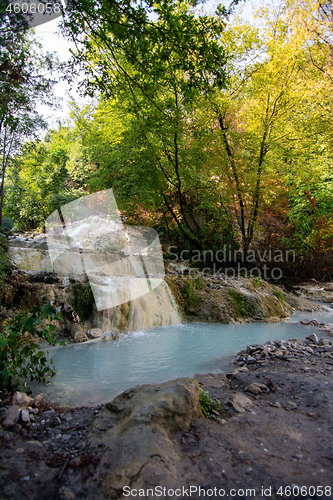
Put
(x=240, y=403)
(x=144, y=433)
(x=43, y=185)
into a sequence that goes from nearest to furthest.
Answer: (x=144, y=433)
(x=240, y=403)
(x=43, y=185)

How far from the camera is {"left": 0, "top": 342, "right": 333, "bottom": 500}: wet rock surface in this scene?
162 cm

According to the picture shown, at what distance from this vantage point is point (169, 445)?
1880 millimetres

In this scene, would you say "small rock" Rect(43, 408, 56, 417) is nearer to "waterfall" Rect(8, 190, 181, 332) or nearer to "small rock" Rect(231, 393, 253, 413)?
"small rock" Rect(231, 393, 253, 413)

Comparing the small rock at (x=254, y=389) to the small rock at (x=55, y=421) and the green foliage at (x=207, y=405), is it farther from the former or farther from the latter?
the small rock at (x=55, y=421)

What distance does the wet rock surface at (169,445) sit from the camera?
5.33 ft

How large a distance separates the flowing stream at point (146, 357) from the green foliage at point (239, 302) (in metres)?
0.64

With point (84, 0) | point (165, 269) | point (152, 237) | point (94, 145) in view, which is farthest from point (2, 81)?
point (152, 237)

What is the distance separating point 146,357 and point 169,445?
320 centimetres

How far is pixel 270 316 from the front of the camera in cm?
868

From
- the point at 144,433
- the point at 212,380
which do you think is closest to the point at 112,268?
the point at 212,380

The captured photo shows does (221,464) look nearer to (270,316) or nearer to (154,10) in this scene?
(154,10)

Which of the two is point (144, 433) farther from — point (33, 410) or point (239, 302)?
point (239, 302)

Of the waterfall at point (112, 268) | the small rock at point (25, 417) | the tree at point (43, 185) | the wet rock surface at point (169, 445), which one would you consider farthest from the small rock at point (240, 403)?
the tree at point (43, 185)

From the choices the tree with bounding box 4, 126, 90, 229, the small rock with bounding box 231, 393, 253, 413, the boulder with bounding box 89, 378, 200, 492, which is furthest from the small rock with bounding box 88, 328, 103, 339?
the tree with bounding box 4, 126, 90, 229
